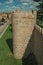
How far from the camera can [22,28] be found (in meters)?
14.8

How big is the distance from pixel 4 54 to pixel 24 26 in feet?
8.16

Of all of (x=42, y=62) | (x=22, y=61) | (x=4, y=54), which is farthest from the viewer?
(x=4, y=54)

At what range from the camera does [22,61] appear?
1442 cm

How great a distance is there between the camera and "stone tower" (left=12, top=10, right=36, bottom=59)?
14.7 m

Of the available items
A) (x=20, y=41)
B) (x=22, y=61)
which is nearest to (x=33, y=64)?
(x=22, y=61)

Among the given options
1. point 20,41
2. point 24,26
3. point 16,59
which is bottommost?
point 16,59

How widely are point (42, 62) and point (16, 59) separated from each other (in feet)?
12.9

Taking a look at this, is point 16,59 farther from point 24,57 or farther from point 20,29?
point 20,29

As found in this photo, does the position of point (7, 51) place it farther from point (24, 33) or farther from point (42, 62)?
point (42, 62)

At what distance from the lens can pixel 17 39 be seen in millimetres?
14969

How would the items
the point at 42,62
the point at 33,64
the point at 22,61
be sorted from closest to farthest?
the point at 42,62 < the point at 33,64 < the point at 22,61

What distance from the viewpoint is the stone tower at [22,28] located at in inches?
580

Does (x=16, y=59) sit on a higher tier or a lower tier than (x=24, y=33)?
lower

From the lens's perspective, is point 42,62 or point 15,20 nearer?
point 42,62
